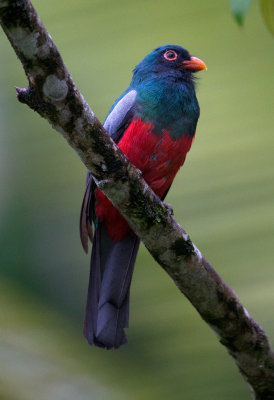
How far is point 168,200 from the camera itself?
3.31 metres

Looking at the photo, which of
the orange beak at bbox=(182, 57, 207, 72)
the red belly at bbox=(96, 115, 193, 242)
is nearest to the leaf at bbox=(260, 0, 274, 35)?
the red belly at bbox=(96, 115, 193, 242)

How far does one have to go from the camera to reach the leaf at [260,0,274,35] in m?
1.70

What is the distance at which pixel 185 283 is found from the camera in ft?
9.35

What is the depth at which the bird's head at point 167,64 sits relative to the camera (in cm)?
411

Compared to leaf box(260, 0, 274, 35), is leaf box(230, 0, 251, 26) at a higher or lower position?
lower

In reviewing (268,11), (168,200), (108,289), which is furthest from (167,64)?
(268,11)

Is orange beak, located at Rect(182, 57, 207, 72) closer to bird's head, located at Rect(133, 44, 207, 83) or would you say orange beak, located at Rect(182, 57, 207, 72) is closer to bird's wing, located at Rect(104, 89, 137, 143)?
bird's head, located at Rect(133, 44, 207, 83)

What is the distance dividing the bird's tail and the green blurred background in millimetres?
72

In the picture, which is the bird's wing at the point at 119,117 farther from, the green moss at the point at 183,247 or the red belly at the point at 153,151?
the green moss at the point at 183,247

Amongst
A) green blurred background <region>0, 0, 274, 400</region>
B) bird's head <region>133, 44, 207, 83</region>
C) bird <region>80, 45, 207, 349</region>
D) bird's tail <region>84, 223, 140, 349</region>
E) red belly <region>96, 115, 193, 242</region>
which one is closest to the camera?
green blurred background <region>0, 0, 274, 400</region>

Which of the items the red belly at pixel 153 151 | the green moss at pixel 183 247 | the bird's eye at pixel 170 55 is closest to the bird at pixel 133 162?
the red belly at pixel 153 151

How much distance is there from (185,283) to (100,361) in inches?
24.6

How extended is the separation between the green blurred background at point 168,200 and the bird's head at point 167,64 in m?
0.19

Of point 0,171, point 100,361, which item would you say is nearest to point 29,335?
point 100,361
